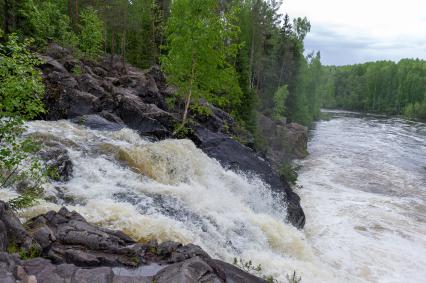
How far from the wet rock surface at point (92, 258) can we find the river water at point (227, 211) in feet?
4.98

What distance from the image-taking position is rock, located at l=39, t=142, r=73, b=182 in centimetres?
1472

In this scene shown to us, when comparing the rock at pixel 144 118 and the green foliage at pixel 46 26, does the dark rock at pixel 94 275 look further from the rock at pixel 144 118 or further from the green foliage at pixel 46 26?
the green foliage at pixel 46 26

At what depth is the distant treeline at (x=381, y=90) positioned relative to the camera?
124 metres

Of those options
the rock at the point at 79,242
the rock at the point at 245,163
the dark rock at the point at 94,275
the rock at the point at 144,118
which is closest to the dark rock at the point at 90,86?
the rock at the point at 144,118

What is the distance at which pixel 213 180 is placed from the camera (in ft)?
65.6

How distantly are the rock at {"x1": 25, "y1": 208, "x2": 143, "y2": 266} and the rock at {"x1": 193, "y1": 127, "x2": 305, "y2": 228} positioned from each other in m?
12.8

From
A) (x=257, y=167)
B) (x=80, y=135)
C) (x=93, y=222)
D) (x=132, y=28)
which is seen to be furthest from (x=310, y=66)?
(x=93, y=222)

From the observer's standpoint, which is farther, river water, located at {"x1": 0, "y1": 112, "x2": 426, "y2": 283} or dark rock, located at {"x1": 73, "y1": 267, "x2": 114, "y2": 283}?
river water, located at {"x1": 0, "y1": 112, "x2": 426, "y2": 283}

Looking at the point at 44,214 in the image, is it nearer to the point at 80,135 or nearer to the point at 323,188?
the point at 80,135

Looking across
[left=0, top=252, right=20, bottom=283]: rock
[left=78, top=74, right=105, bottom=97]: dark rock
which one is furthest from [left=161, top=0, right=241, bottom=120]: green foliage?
[left=0, top=252, right=20, bottom=283]: rock

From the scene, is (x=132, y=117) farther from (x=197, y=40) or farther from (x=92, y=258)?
(x=92, y=258)

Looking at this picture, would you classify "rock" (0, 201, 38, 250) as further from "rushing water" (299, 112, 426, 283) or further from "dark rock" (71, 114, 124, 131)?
"dark rock" (71, 114, 124, 131)

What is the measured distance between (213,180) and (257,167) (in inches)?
176

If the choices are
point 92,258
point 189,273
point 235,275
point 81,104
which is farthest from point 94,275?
point 81,104
